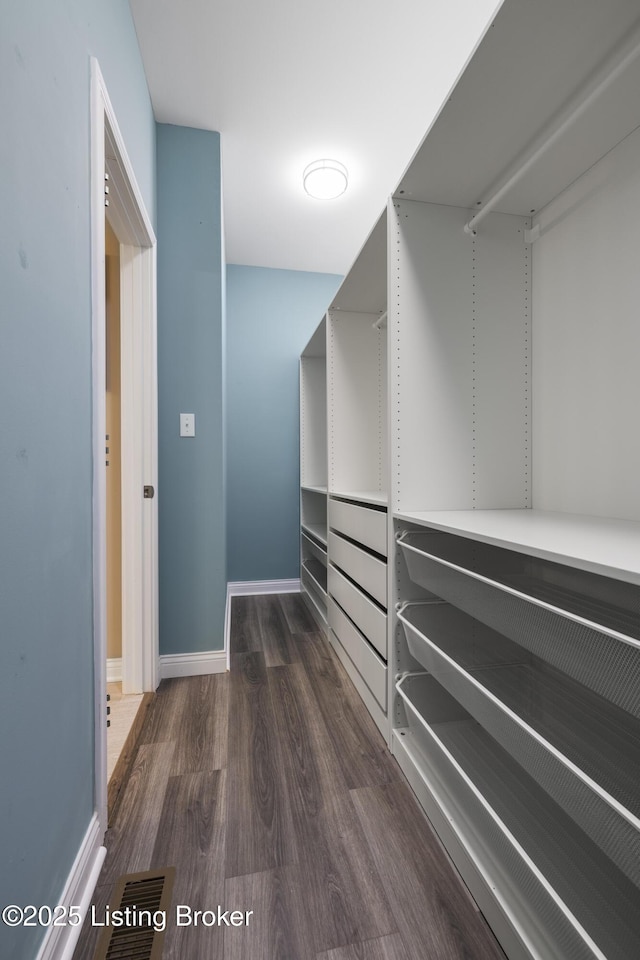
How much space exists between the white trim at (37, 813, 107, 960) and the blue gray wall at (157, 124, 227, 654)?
1061mm

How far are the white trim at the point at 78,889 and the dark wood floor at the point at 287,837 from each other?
28 mm

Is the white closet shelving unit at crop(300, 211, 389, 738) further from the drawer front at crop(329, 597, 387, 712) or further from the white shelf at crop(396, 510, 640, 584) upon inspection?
the white shelf at crop(396, 510, 640, 584)

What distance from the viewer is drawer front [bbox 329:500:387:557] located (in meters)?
1.59

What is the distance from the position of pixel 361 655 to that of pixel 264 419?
2.16 m

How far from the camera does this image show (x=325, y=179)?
2420 mm

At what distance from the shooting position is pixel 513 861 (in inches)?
35.7

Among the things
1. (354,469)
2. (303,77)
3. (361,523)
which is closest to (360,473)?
(354,469)

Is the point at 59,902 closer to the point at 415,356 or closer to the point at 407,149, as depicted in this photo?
the point at 415,356

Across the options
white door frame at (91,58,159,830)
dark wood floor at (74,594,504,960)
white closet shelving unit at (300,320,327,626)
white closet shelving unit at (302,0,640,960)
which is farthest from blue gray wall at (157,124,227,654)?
white closet shelving unit at (300,320,327,626)

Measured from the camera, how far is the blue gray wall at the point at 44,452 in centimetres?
67

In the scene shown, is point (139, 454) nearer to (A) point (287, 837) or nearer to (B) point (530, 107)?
(A) point (287, 837)

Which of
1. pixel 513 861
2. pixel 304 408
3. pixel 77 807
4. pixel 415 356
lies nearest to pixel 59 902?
pixel 77 807

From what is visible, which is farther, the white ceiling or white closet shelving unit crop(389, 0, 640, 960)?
the white ceiling

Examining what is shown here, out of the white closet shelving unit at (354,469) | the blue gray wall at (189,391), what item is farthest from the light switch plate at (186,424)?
the white closet shelving unit at (354,469)
